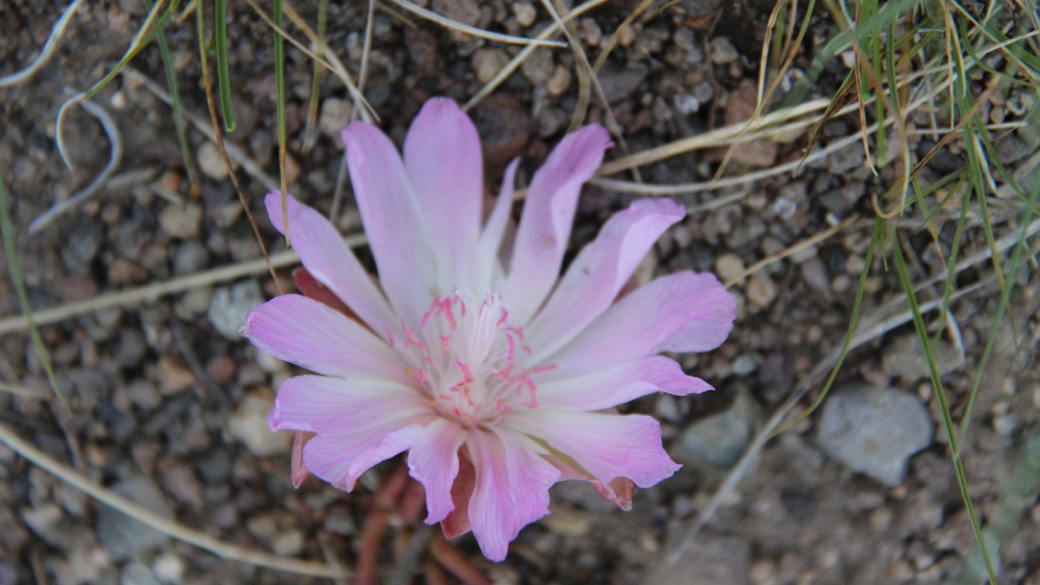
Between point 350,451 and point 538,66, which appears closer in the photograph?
point 350,451

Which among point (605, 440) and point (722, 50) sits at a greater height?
point (722, 50)

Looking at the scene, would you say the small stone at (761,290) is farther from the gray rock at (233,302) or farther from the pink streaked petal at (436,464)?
the gray rock at (233,302)

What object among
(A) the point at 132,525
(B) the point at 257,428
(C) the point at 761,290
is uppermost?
(C) the point at 761,290

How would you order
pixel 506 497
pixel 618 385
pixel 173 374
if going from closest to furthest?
pixel 506 497 → pixel 618 385 → pixel 173 374

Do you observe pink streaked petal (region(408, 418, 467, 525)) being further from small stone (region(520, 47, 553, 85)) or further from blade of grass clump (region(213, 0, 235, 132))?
small stone (region(520, 47, 553, 85))

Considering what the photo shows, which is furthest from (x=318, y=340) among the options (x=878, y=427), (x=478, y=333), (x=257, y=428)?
(x=878, y=427)

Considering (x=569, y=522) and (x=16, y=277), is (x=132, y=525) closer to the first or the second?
(x=16, y=277)

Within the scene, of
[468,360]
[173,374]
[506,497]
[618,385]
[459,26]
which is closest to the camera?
[506,497]
